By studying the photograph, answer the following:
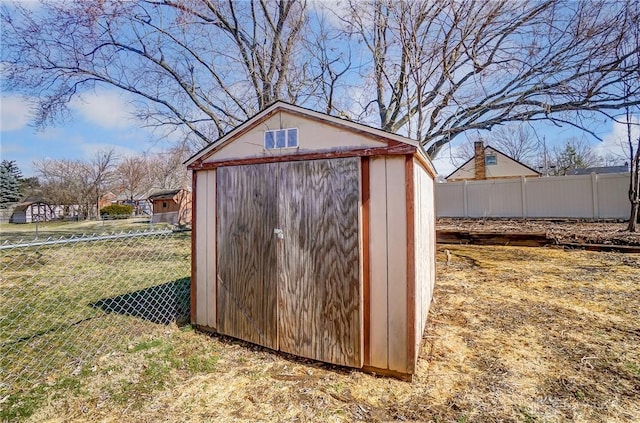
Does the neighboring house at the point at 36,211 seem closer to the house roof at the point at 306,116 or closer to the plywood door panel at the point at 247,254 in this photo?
the house roof at the point at 306,116

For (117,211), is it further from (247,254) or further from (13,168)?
(247,254)

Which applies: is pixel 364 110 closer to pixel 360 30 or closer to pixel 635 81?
pixel 360 30

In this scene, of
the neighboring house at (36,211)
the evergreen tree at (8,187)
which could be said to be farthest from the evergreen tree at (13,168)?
the neighboring house at (36,211)

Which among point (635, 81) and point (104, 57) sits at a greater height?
point (104, 57)

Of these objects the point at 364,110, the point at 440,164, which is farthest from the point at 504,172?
the point at 364,110

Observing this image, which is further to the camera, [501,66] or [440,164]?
[440,164]

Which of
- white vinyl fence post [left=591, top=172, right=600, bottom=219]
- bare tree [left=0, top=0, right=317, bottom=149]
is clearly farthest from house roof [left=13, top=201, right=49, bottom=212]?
white vinyl fence post [left=591, top=172, right=600, bottom=219]

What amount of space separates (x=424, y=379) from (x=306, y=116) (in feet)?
7.65

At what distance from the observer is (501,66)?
8.26 m

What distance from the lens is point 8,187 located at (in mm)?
36469

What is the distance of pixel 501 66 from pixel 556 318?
280 inches

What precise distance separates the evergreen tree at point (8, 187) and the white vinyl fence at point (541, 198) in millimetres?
44522

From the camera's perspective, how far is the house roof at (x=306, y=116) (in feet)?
8.04

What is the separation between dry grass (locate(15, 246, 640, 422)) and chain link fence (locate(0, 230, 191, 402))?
273mm
